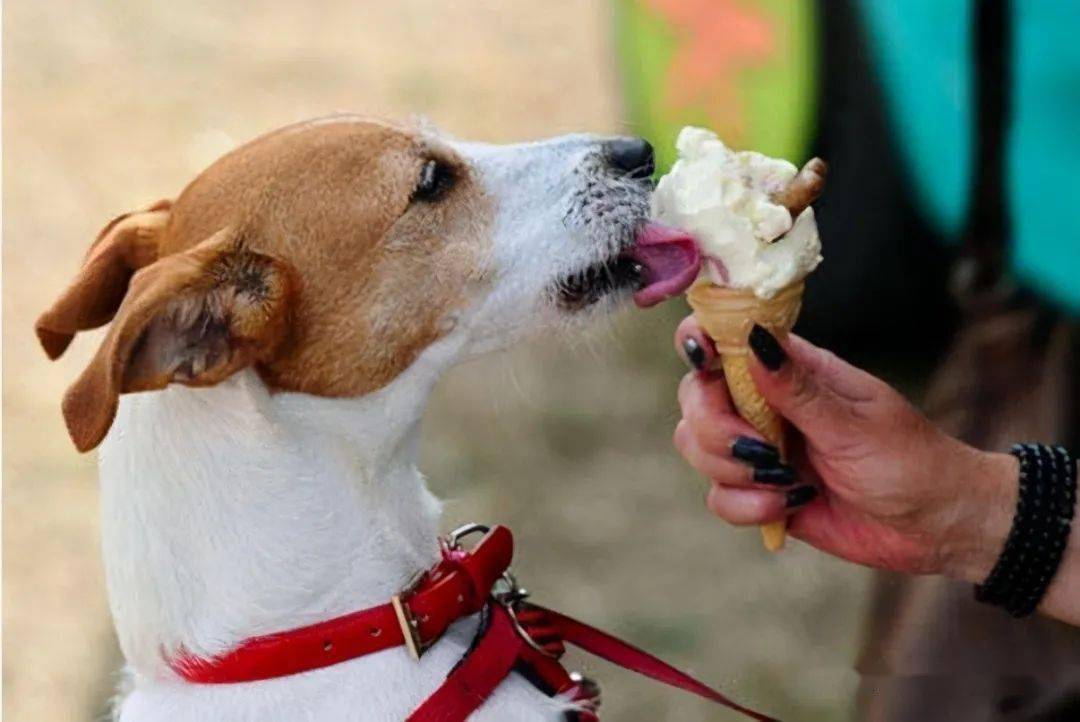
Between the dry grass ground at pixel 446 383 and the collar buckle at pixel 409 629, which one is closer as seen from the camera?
the collar buckle at pixel 409 629

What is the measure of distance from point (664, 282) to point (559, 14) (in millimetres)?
4921

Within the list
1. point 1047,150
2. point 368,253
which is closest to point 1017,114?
point 1047,150

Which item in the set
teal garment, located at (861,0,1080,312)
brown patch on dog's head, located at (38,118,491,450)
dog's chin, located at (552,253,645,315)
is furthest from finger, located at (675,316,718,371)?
teal garment, located at (861,0,1080,312)

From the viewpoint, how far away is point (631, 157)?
6.82ft

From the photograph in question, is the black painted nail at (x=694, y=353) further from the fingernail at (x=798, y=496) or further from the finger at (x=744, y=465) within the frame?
the fingernail at (x=798, y=496)

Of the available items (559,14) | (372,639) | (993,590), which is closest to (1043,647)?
(993,590)

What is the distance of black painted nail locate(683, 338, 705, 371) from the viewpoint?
2.08 metres

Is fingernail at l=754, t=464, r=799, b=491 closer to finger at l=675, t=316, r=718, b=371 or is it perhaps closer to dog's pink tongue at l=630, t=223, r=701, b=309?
finger at l=675, t=316, r=718, b=371

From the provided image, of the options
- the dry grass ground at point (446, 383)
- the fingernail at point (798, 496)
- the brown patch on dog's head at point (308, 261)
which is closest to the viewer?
the brown patch on dog's head at point (308, 261)

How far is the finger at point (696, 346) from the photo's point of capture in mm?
2068

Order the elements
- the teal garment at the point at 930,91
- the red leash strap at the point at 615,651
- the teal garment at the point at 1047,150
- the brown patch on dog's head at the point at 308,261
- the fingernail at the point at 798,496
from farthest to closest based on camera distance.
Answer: the teal garment at the point at 930,91
the teal garment at the point at 1047,150
the fingernail at the point at 798,496
the red leash strap at the point at 615,651
the brown patch on dog's head at the point at 308,261

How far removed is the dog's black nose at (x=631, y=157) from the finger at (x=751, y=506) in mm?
469

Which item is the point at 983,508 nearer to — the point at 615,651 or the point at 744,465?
the point at 744,465

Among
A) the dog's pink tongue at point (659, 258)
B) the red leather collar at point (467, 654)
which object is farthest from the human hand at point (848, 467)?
the red leather collar at point (467, 654)
